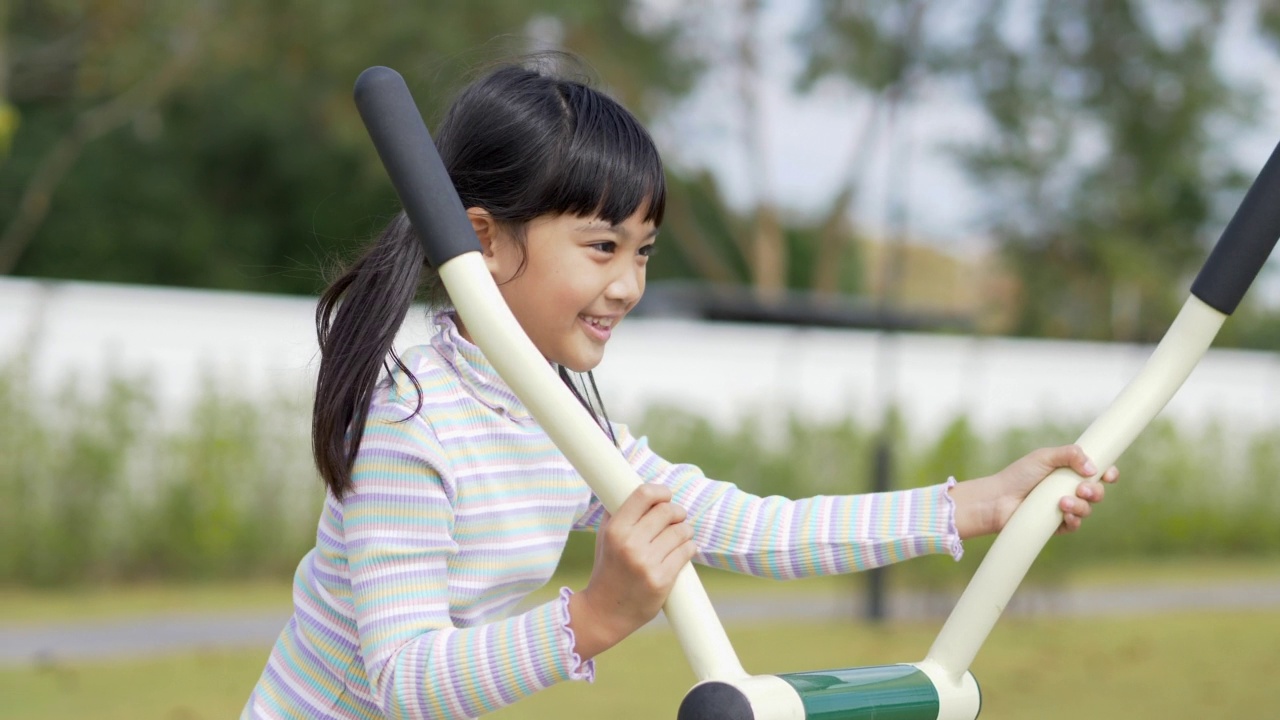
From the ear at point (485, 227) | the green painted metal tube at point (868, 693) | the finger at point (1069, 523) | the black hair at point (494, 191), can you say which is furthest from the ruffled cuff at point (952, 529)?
the ear at point (485, 227)

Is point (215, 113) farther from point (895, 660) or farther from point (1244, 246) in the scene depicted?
point (1244, 246)

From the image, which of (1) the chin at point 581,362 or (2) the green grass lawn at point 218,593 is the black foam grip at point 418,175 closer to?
(1) the chin at point 581,362

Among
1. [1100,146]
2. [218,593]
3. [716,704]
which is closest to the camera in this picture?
[716,704]

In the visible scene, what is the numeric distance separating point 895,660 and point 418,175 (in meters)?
5.21

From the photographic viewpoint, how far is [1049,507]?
5.57ft

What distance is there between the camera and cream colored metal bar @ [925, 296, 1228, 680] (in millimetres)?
1659

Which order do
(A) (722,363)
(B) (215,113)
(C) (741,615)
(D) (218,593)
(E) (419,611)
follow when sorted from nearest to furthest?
(E) (419,611), (C) (741,615), (D) (218,593), (A) (722,363), (B) (215,113)

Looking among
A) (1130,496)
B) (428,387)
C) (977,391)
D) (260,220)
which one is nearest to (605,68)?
(977,391)

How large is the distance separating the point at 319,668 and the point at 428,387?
1.28 feet

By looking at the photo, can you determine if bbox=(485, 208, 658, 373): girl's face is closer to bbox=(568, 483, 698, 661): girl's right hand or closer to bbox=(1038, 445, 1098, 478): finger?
bbox=(568, 483, 698, 661): girl's right hand

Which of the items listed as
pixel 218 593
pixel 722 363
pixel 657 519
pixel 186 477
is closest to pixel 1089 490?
pixel 657 519

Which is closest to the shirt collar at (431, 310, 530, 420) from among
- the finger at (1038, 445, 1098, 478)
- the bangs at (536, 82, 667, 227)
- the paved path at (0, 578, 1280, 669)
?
the bangs at (536, 82, 667, 227)

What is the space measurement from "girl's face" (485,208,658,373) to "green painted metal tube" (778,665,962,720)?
519mm

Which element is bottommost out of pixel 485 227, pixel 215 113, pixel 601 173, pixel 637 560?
pixel 215 113
